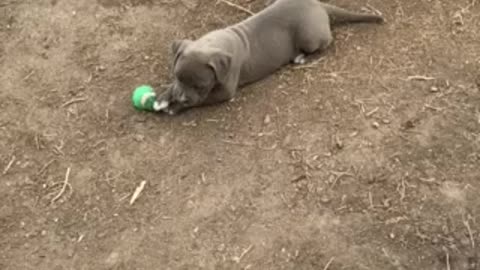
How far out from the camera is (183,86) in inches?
180

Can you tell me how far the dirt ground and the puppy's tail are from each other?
0.24 ft

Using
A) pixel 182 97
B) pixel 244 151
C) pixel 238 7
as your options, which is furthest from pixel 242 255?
pixel 238 7

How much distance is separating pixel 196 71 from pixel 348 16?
1155 millimetres

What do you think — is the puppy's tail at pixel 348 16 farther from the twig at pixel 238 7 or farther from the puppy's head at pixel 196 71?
the puppy's head at pixel 196 71

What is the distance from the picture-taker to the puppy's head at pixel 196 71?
177 inches

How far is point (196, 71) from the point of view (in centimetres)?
450

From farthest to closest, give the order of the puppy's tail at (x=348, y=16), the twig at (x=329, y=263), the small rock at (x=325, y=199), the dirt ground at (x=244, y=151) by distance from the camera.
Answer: the puppy's tail at (x=348, y=16) → the small rock at (x=325, y=199) → the dirt ground at (x=244, y=151) → the twig at (x=329, y=263)

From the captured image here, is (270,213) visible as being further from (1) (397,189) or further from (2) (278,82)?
(2) (278,82)

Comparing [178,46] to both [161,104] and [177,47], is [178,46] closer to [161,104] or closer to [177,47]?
[177,47]

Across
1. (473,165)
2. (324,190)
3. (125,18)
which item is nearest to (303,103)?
(324,190)

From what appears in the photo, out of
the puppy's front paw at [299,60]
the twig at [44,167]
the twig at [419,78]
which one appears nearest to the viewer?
the twig at [44,167]

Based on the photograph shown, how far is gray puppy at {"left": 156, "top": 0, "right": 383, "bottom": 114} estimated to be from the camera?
4.53 m

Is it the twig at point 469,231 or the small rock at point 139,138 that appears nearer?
the twig at point 469,231

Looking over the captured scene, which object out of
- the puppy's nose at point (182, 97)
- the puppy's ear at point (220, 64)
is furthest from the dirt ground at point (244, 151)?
the puppy's ear at point (220, 64)
